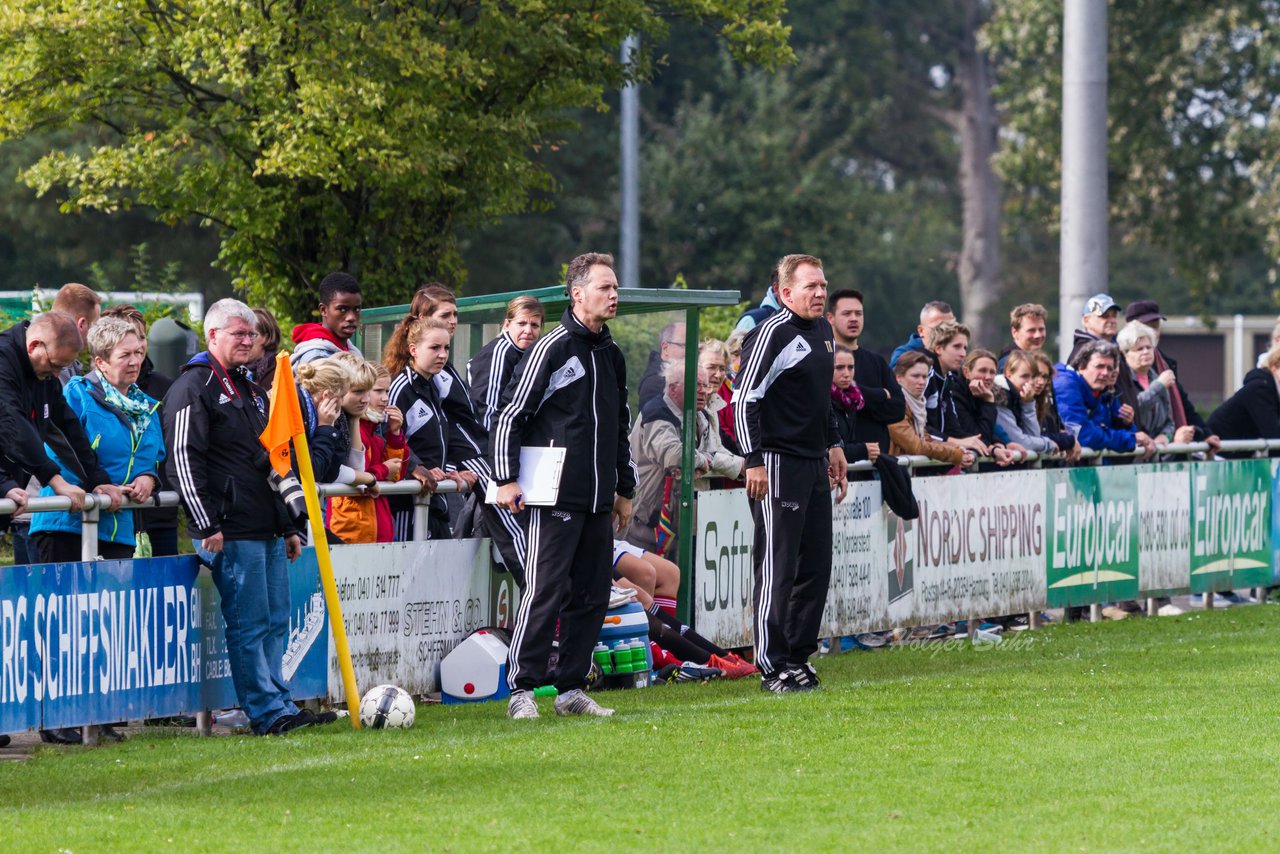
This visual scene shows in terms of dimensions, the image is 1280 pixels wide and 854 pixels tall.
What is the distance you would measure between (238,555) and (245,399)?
716mm

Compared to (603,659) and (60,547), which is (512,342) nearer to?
(603,659)

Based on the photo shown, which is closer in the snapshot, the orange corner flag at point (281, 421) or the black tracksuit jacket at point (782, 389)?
the orange corner flag at point (281, 421)

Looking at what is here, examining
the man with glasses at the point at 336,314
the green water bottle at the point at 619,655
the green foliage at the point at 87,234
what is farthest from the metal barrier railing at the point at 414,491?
the green foliage at the point at 87,234

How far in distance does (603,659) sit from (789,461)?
150 cm

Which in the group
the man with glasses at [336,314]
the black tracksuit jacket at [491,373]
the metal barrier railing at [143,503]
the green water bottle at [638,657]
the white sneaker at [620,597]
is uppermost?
the man with glasses at [336,314]

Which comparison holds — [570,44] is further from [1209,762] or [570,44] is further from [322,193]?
[1209,762]

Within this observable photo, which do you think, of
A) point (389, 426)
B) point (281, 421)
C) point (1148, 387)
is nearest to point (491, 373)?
point (389, 426)

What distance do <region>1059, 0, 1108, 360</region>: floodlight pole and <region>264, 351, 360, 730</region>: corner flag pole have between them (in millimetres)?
10255

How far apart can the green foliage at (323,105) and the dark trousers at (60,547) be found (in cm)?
587

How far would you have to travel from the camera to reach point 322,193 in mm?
15047

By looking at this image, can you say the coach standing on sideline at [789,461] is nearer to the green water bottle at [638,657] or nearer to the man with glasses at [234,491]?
the green water bottle at [638,657]

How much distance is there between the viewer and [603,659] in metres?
9.92

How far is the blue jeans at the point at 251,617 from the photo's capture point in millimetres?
8430

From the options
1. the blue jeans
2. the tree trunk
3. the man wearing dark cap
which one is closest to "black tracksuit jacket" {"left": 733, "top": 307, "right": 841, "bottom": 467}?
the blue jeans
